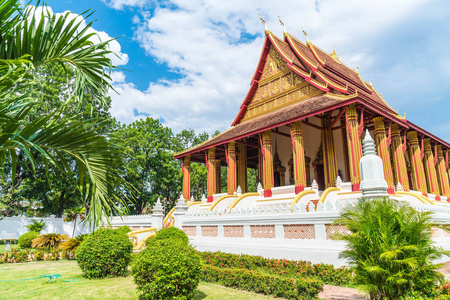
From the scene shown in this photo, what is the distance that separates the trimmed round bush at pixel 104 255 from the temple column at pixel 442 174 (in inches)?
755

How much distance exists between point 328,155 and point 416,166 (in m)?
4.78

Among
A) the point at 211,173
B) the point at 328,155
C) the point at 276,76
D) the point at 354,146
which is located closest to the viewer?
the point at 354,146

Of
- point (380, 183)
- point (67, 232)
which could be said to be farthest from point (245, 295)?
point (67, 232)

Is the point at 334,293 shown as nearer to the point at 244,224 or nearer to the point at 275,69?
the point at 244,224

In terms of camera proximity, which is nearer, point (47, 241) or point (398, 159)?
point (47, 241)

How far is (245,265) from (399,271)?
425 centimetres

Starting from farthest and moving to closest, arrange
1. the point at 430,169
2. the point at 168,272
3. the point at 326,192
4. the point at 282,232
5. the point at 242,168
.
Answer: the point at 242,168 → the point at 430,169 → the point at 326,192 → the point at 282,232 → the point at 168,272

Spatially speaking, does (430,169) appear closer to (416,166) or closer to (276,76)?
(416,166)

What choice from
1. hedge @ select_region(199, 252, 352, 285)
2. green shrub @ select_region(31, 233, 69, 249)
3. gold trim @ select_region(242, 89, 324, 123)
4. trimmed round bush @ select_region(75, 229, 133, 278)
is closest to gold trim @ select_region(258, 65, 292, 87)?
gold trim @ select_region(242, 89, 324, 123)

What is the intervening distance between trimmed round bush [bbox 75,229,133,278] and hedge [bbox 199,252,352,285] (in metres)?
2.12

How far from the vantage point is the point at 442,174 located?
19.2 meters

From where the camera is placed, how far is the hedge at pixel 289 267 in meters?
6.38

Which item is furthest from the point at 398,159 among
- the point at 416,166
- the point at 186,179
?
the point at 186,179

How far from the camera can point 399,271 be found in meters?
3.95
